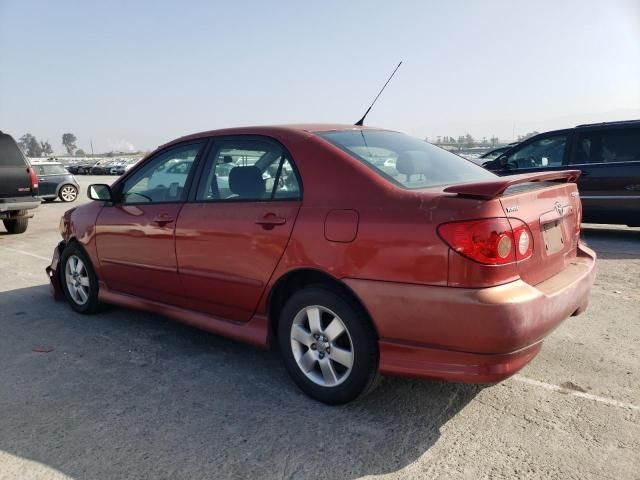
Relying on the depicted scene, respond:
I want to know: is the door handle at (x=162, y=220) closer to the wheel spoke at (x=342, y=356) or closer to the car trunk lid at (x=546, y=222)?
the wheel spoke at (x=342, y=356)

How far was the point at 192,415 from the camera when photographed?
2.99 meters

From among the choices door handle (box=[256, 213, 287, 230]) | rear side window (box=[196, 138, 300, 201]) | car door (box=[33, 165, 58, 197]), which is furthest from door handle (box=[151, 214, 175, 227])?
car door (box=[33, 165, 58, 197])

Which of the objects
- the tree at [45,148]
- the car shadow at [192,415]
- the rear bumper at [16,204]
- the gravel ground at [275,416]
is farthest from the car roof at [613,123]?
the tree at [45,148]

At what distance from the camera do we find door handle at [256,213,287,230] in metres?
3.16

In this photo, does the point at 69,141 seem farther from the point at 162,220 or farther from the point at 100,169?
the point at 162,220

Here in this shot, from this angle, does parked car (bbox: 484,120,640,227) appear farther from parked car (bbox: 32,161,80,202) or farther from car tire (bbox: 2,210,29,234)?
parked car (bbox: 32,161,80,202)

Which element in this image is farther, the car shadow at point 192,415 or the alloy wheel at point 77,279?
the alloy wheel at point 77,279

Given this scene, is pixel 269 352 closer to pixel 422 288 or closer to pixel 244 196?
pixel 244 196

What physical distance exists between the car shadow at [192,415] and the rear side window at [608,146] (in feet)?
21.1

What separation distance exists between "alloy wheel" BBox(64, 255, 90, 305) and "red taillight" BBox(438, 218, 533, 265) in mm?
3623

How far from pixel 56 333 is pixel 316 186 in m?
2.80

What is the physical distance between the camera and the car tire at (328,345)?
2850 mm

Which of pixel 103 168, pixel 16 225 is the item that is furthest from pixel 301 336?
pixel 103 168

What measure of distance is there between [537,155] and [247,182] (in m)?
6.87
